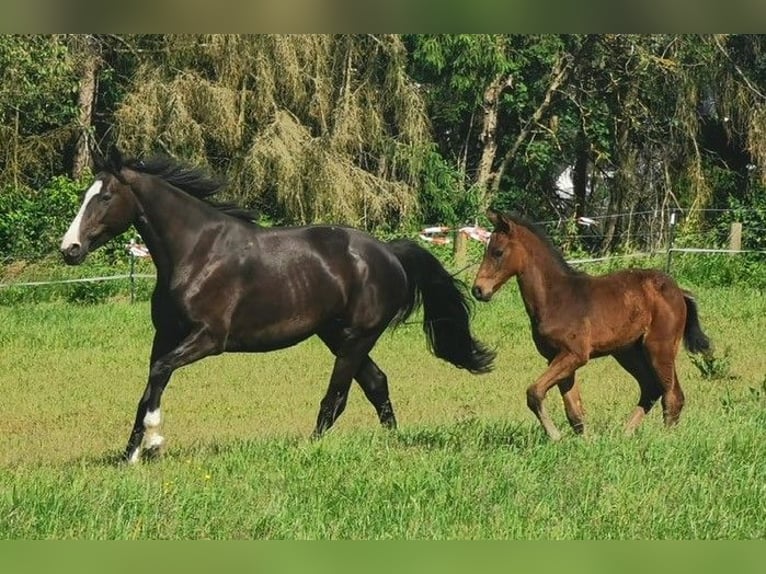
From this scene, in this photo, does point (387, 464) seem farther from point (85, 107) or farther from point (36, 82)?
point (85, 107)

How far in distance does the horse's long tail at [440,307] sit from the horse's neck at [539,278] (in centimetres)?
159

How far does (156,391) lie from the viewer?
8523mm

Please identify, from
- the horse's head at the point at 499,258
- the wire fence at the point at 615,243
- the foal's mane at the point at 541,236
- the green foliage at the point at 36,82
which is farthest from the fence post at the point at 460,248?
the horse's head at the point at 499,258

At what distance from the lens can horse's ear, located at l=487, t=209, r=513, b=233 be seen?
8.48 m

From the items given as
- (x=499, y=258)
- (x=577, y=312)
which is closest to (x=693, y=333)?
(x=577, y=312)

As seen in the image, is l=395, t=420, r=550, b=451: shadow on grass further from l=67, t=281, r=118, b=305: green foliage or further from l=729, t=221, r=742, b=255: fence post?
l=729, t=221, r=742, b=255: fence post

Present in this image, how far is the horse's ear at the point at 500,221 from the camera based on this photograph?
8.48 metres

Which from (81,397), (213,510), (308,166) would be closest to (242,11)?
(213,510)

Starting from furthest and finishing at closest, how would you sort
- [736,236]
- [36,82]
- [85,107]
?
1. [85,107]
2. [736,236]
3. [36,82]

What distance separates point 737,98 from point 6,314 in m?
15.2

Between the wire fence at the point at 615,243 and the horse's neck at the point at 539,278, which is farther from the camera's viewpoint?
the wire fence at the point at 615,243

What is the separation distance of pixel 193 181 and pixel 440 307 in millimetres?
2414

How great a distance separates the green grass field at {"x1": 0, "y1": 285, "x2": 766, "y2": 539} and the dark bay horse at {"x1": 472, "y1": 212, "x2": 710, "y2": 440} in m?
0.38

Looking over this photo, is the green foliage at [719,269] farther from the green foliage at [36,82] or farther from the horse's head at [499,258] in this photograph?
the horse's head at [499,258]
